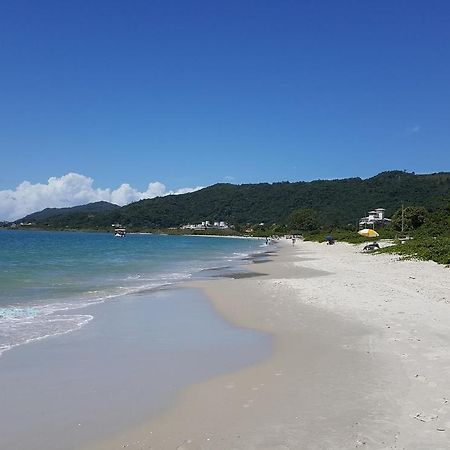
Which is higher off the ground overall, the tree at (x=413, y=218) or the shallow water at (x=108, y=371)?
the tree at (x=413, y=218)

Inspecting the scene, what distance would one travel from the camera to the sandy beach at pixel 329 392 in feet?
17.5

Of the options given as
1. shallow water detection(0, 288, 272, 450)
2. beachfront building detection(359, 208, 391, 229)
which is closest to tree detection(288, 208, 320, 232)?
beachfront building detection(359, 208, 391, 229)

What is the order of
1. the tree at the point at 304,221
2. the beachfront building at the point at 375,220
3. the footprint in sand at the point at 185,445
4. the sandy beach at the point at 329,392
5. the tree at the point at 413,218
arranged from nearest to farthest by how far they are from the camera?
the footprint in sand at the point at 185,445
the sandy beach at the point at 329,392
the tree at the point at 413,218
the beachfront building at the point at 375,220
the tree at the point at 304,221

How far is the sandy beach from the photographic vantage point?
5320 mm

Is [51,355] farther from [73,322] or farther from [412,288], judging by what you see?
[412,288]

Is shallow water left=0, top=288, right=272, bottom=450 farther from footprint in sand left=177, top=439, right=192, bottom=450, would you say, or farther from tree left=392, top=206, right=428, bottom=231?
tree left=392, top=206, right=428, bottom=231

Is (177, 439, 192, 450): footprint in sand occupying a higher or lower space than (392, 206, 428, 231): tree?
lower

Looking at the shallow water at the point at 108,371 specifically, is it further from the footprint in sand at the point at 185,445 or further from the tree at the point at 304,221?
the tree at the point at 304,221

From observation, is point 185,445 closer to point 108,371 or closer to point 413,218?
point 108,371

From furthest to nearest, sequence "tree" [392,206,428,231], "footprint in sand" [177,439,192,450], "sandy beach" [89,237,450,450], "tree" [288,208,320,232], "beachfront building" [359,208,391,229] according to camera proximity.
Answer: "tree" [288,208,320,232]
"beachfront building" [359,208,391,229]
"tree" [392,206,428,231]
"sandy beach" [89,237,450,450]
"footprint in sand" [177,439,192,450]

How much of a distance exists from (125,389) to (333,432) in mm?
3337

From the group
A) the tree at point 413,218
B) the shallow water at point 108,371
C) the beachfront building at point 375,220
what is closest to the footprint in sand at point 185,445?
the shallow water at point 108,371

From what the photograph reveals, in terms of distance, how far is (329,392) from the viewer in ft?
22.5

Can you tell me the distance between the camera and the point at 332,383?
23.9 feet
